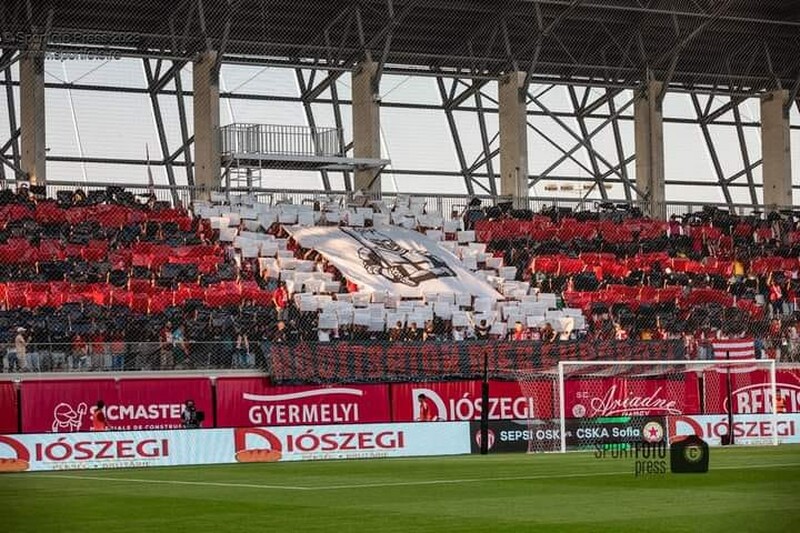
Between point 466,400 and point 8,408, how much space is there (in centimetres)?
1145

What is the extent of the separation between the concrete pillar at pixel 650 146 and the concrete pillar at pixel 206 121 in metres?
15.7

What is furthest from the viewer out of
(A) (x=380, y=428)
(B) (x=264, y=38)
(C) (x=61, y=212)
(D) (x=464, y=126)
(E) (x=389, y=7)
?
(D) (x=464, y=126)

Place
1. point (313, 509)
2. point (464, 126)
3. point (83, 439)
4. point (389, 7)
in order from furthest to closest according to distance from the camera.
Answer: point (464, 126) → point (389, 7) → point (83, 439) → point (313, 509)

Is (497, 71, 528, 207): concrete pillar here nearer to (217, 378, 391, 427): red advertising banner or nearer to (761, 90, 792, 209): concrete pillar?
(761, 90, 792, 209): concrete pillar

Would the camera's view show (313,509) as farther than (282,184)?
No

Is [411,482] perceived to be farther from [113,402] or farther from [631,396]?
[631,396]

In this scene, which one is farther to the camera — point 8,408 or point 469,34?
point 469,34

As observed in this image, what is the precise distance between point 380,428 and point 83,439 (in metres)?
6.61

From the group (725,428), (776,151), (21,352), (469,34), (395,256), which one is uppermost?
(469,34)

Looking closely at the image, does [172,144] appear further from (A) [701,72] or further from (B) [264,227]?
(A) [701,72]

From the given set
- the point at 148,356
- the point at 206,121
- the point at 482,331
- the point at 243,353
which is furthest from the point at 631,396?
the point at 206,121

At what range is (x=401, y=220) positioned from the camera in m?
46.4

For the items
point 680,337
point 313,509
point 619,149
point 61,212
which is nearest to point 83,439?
point 61,212

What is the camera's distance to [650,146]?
5272 centimetres
